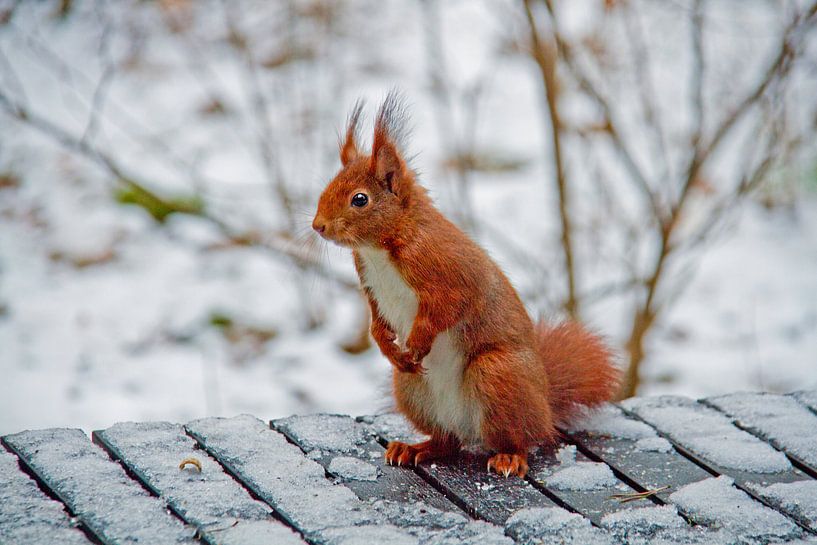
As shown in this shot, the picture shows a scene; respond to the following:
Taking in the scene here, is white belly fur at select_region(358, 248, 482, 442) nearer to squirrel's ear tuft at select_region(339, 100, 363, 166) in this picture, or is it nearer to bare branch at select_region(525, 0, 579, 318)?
squirrel's ear tuft at select_region(339, 100, 363, 166)

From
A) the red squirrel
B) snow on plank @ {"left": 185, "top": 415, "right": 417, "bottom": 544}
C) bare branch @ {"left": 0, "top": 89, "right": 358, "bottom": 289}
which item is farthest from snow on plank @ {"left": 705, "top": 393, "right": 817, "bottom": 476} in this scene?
bare branch @ {"left": 0, "top": 89, "right": 358, "bottom": 289}

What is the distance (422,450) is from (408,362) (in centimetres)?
23

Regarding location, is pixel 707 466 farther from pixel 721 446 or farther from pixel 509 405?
pixel 509 405

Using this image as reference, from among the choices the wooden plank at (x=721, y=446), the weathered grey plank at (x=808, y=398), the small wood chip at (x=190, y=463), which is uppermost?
the weathered grey plank at (x=808, y=398)

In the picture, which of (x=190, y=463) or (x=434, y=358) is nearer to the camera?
(x=190, y=463)

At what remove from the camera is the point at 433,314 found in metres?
2.12

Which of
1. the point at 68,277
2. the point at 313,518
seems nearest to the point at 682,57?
the point at 68,277

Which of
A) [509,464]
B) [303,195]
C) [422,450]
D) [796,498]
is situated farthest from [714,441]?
[303,195]

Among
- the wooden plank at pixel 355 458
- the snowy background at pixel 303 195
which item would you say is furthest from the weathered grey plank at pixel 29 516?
the snowy background at pixel 303 195

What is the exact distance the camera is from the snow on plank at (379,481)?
76.5 inches

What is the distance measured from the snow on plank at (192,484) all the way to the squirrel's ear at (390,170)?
Answer: 2.20 ft

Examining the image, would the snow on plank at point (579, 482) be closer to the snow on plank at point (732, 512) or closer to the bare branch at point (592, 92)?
the snow on plank at point (732, 512)

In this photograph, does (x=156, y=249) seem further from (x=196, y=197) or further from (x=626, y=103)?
(x=626, y=103)

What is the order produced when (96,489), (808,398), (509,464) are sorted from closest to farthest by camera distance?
(96,489) < (509,464) < (808,398)
